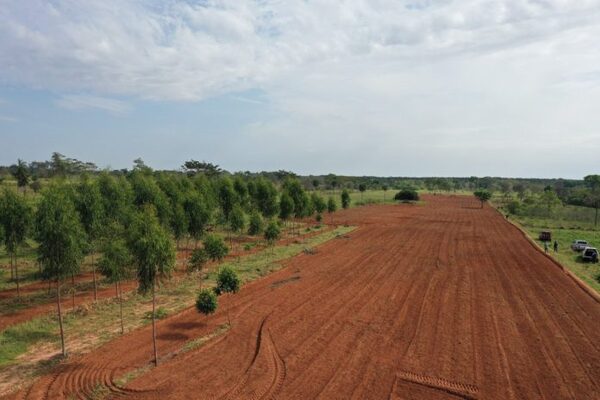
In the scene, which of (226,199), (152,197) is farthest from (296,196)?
(152,197)

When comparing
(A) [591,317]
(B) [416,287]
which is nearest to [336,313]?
(B) [416,287]

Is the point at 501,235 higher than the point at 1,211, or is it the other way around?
the point at 1,211

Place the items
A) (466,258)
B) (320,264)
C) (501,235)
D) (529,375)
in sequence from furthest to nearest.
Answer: (501,235), (466,258), (320,264), (529,375)

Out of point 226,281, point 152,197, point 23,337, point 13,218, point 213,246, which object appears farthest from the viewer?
point 152,197

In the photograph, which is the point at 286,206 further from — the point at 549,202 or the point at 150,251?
the point at 549,202

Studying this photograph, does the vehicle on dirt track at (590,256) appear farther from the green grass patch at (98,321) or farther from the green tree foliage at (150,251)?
the green tree foliage at (150,251)

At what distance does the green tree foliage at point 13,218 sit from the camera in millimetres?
25969

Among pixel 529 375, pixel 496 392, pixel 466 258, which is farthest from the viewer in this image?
pixel 466 258

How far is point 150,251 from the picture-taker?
16.6 m

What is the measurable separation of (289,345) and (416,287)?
12.9 metres

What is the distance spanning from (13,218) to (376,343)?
82.2 ft

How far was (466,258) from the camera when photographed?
3788 centimetres

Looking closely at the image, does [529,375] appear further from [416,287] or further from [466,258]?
[466,258]

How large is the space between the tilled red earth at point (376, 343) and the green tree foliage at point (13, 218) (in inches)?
551
